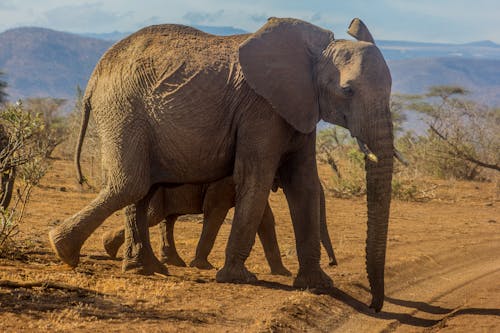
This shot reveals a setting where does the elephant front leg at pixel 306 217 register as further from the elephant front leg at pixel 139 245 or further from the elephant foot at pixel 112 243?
the elephant foot at pixel 112 243

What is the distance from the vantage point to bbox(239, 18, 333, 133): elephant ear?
7461 millimetres

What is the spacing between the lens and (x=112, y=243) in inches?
386

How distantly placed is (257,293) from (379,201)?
157 cm

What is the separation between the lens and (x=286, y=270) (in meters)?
9.34

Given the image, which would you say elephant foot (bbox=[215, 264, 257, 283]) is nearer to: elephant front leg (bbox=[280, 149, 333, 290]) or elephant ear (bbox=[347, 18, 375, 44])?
elephant front leg (bbox=[280, 149, 333, 290])

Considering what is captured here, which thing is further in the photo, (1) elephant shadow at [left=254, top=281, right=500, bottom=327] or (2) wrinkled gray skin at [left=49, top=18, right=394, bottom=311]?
(2) wrinkled gray skin at [left=49, top=18, right=394, bottom=311]

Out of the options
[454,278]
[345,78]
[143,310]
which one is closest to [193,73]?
[345,78]

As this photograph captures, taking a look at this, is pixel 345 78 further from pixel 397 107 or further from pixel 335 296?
pixel 397 107

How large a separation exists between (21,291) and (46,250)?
335 centimetres

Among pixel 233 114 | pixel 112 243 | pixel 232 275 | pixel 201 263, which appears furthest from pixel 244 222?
pixel 112 243

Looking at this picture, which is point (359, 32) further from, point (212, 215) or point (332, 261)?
point (332, 261)

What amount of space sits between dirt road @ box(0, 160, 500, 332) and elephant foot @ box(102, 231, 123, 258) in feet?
0.43

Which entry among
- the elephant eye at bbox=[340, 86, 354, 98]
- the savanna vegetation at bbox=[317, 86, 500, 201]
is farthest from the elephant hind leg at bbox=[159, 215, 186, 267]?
the savanna vegetation at bbox=[317, 86, 500, 201]

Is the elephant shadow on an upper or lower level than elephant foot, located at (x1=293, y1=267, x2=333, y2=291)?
lower
